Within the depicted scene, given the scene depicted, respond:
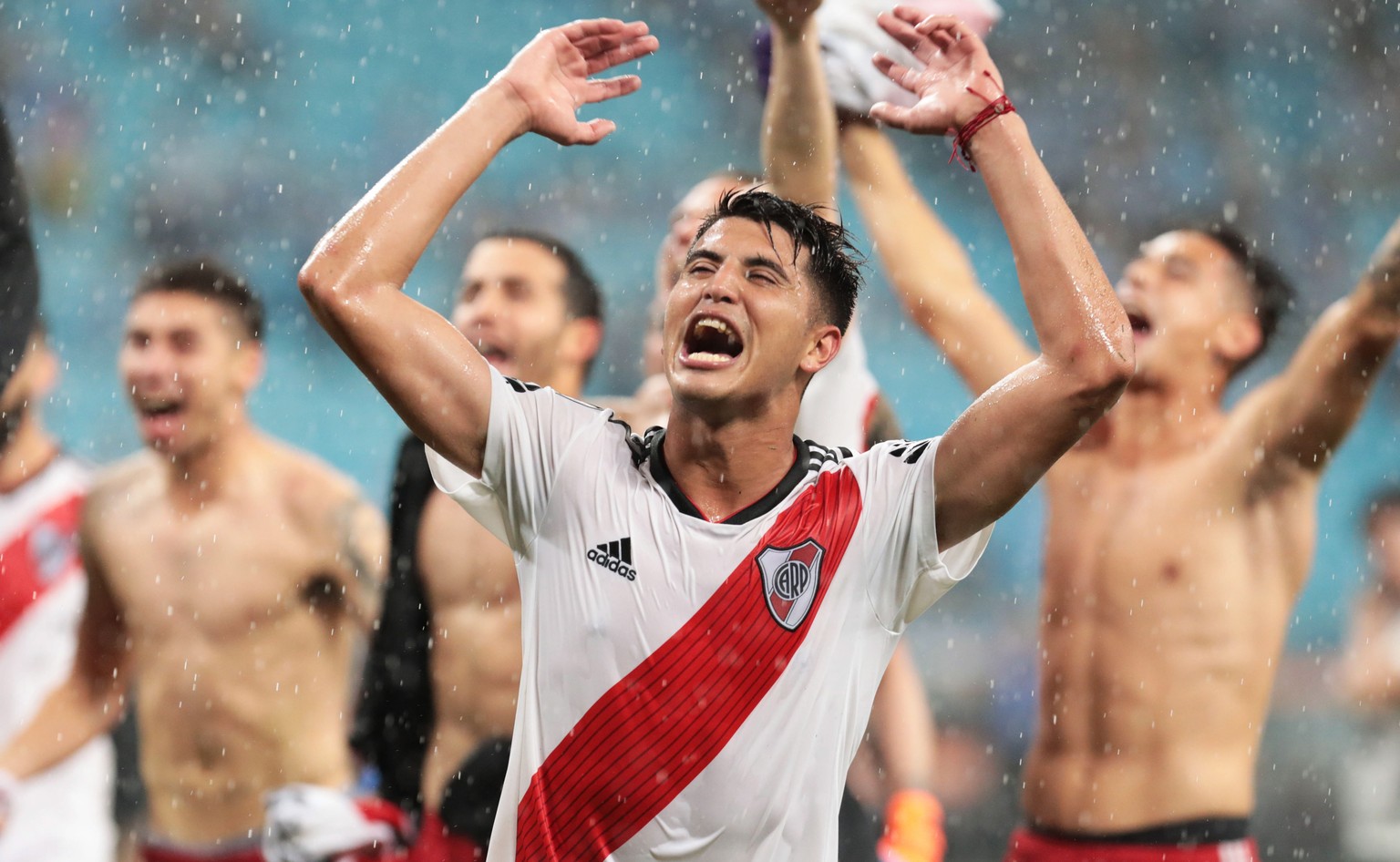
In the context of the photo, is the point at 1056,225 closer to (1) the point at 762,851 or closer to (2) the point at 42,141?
(1) the point at 762,851

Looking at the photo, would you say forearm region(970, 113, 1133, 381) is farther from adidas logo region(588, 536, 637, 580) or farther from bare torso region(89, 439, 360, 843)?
bare torso region(89, 439, 360, 843)

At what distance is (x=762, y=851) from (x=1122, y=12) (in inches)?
291

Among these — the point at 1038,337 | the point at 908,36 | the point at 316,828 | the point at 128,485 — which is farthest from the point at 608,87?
the point at 128,485

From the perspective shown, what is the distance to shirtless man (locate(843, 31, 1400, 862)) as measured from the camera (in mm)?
5359

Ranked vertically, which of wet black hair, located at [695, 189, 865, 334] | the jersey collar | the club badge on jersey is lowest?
the club badge on jersey

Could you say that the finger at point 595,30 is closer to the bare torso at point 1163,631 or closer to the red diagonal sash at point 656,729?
the red diagonal sash at point 656,729

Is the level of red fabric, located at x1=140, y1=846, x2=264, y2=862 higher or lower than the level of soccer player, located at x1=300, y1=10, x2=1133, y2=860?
lower

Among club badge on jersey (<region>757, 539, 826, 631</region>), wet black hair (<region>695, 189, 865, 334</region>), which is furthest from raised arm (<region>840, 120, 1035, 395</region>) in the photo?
club badge on jersey (<region>757, 539, 826, 631</region>)

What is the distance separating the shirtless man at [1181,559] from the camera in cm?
536

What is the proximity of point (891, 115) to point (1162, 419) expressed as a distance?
390 centimetres

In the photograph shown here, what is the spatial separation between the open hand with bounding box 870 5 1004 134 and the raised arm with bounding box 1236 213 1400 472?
3.36 meters

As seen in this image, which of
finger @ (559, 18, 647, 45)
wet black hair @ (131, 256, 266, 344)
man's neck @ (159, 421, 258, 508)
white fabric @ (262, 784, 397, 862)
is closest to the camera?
finger @ (559, 18, 647, 45)

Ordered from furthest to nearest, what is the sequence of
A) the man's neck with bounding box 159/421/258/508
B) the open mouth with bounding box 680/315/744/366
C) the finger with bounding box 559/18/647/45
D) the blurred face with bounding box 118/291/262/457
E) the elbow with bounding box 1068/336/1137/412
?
1. the blurred face with bounding box 118/291/262/457
2. the man's neck with bounding box 159/421/258/508
3. the finger with bounding box 559/18/647/45
4. the open mouth with bounding box 680/315/744/366
5. the elbow with bounding box 1068/336/1137/412

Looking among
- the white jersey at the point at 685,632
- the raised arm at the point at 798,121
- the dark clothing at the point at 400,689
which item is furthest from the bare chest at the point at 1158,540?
the white jersey at the point at 685,632
